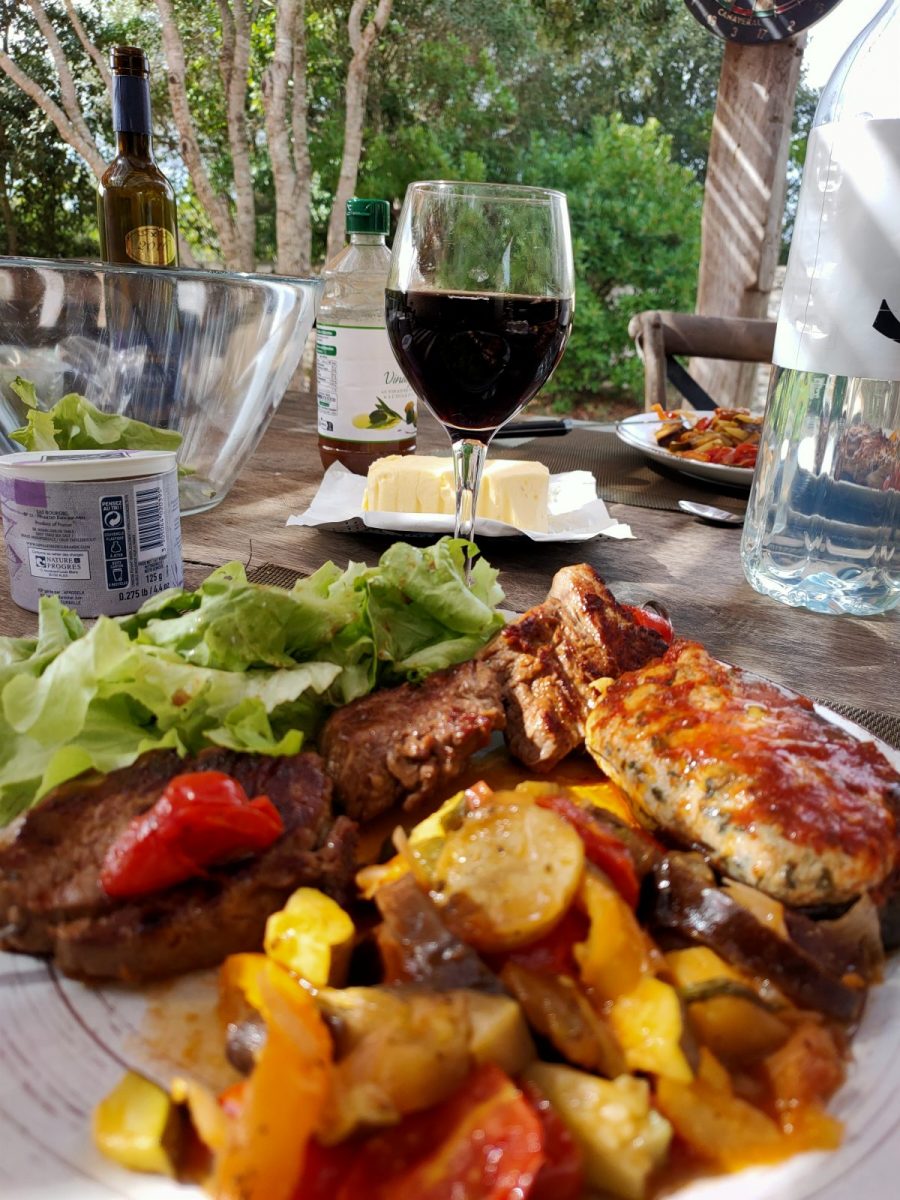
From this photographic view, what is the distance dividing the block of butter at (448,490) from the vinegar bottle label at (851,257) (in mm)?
693

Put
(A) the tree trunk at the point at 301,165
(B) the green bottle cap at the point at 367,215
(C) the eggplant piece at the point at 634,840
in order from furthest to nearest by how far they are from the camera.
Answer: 1. (A) the tree trunk at the point at 301,165
2. (B) the green bottle cap at the point at 367,215
3. (C) the eggplant piece at the point at 634,840

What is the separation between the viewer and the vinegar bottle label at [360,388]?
2449 millimetres

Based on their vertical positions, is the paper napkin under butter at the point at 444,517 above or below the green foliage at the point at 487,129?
below

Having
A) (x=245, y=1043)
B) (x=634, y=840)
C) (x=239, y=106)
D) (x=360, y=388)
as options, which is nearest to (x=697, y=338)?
(x=360, y=388)

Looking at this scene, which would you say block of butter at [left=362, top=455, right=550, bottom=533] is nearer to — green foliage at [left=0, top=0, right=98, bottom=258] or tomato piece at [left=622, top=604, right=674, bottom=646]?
tomato piece at [left=622, top=604, right=674, bottom=646]

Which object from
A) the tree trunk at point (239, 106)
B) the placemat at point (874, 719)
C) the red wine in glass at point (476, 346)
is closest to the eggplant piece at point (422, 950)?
the placemat at point (874, 719)

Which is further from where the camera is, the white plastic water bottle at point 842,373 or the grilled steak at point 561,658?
the white plastic water bottle at point 842,373

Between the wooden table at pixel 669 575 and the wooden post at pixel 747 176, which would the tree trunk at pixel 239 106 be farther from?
the wooden table at pixel 669 575

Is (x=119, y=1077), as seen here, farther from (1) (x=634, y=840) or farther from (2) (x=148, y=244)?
(2) (x=148, y=244)

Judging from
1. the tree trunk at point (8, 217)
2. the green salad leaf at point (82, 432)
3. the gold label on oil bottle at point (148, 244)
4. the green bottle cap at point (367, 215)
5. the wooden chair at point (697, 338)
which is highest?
the tree trunk at point (8, 217)

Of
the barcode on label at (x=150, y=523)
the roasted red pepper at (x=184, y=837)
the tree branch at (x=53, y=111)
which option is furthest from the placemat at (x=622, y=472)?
the tree branch at (x=53, y=111)

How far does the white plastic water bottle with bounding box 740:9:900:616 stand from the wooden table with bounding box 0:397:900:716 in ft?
0.42

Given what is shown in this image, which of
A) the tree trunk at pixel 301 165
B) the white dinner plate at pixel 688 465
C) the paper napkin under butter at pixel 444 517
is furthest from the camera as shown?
the tree trunk at pixel 301 165

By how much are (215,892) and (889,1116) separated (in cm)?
69
